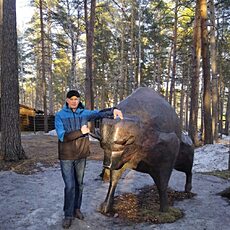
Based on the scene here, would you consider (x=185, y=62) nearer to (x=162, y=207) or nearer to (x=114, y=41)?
A: (x=114, y=41)

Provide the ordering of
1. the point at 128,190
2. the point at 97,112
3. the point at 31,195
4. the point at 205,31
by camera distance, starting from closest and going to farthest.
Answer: the point at 97,112, the point at 31,195, the point at 128,190, the point at 205,31

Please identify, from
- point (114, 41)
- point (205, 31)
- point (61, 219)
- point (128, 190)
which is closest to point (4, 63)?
point (128, 190)

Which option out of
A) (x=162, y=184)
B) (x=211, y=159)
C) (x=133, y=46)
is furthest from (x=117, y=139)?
(x=133, y=46)

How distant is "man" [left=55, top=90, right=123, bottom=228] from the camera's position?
399 centimetres

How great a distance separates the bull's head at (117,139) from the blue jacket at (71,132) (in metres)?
0.28

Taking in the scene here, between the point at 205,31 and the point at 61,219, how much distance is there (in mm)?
10754

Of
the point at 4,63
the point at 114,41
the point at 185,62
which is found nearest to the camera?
the point at 4,63

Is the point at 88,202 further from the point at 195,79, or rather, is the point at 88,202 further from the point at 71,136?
the point at 195,79

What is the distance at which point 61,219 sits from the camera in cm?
430

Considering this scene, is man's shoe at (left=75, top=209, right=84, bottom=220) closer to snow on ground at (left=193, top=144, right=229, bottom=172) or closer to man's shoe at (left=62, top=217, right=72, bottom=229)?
man's shoe at (left=62, top=217, right=72, bottom=229)

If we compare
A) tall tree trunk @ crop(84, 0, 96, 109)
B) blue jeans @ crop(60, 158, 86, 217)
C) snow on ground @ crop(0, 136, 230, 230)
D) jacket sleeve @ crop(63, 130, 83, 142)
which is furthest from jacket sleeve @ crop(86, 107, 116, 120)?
tall tree trunk @ crop(84, 0, 96, 109)

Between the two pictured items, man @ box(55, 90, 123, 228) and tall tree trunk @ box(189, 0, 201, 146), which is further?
tall tree trunk @ box(189, 0, 201, 146)

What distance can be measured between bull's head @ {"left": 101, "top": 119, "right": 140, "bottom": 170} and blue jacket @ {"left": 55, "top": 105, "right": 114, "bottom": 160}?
0.28 m

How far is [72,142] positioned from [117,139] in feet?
2.24
